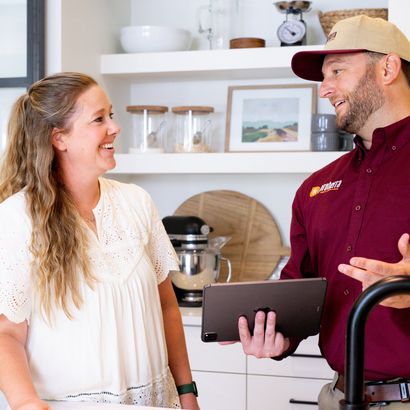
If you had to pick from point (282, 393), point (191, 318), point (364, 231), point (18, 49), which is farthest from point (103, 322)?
point (18, 49)

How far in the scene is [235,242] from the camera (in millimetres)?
3504

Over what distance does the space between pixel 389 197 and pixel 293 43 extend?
5.42 feet

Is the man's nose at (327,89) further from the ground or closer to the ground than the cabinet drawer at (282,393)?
further from the ground

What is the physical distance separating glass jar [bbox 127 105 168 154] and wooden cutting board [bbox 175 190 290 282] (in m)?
0.34

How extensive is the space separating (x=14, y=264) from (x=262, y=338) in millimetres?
609

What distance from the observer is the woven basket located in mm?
3092

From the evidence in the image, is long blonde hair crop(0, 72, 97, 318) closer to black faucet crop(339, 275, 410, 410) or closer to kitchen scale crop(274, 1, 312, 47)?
black faucet crop(339, 275, 410, 410)

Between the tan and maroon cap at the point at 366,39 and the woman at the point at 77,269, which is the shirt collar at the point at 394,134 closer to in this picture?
the tan and maroon cap at the point at 366,39

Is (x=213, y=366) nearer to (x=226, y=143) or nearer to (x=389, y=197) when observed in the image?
(x=226, y=143)

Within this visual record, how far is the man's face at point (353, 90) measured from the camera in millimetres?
1812

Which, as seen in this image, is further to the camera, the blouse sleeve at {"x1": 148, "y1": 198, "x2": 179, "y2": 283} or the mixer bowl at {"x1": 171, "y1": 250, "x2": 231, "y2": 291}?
the mixer bowl at {"x1": 171, "y1": 250, "x2": 231, "y2": 291}

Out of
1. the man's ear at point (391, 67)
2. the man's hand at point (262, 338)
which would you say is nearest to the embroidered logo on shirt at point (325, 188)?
the man's ear at point (391, 67)

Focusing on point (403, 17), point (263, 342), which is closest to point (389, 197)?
point (263, 342)

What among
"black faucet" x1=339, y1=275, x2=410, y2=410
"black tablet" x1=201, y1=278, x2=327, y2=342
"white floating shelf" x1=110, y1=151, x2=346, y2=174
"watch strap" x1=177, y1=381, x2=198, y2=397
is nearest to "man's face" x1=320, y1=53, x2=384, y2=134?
"black tablet" x1=201, y1=278, x2=327, y2=342
